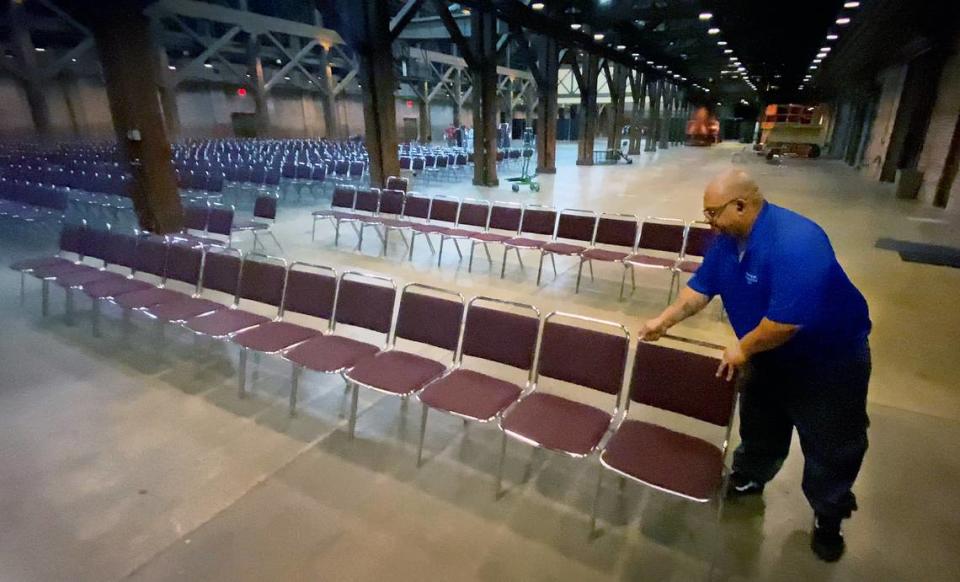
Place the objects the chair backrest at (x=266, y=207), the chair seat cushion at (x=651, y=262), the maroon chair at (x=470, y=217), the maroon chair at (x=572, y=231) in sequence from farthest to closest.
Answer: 1. the chair backrest at (x=266, y=207)
2. the maroon chair at (x=470, y=217)
3. the maroon chair at (x=572, y=231)
4. the chair seat cushion at (x=651, y=262)

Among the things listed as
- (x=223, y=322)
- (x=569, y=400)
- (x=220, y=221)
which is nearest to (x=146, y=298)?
(x=223, y=322)

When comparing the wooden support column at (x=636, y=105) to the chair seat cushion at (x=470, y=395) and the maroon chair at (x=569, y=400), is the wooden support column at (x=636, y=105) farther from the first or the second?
the chair seat cushion at (x=470, y=395)

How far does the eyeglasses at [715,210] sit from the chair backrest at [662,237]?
3.21 m

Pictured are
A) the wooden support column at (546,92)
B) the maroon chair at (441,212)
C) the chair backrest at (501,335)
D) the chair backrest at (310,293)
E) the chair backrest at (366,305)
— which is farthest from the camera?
the wooden support column at (546,92)

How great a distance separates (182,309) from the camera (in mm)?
3584

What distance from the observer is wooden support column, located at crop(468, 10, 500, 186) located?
1157 cm

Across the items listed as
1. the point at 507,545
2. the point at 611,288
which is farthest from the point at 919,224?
the point at 507,545

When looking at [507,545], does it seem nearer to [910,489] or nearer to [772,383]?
[772,383]

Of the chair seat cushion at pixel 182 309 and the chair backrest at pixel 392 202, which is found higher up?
the chair backrest at pixel 392 202

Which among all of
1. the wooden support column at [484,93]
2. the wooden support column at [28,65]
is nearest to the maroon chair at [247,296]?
the wooden support column at [484,93]

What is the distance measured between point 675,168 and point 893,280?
1366cm

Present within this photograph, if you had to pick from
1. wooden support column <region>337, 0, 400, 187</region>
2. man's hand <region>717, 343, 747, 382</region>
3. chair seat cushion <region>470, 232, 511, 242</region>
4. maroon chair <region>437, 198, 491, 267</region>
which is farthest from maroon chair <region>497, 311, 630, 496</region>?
wooden support column <region>337, 0, 400, 187</region>

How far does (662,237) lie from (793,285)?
135 inches

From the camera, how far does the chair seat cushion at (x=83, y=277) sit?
4004mm
